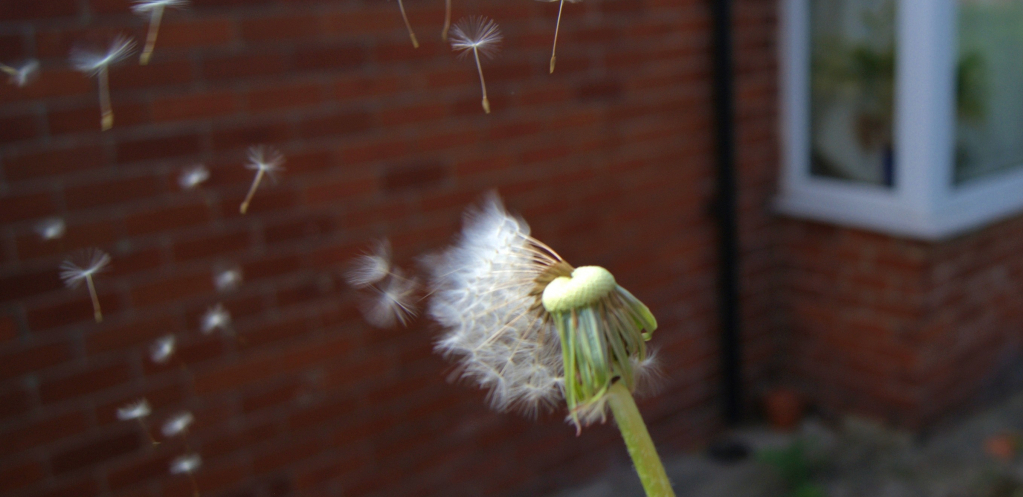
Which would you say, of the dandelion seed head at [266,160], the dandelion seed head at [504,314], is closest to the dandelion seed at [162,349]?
the dandelion seed head at [266,160]

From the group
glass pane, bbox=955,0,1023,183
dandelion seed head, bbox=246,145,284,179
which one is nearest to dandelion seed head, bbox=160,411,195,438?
dandelion seed head, bbox=246,145,284,179

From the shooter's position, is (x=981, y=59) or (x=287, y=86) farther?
(x=981, y=59)

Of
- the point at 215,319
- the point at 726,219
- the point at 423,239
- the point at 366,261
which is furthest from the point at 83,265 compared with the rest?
the point at 726,219

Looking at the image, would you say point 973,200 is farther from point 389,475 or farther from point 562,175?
point 389,475

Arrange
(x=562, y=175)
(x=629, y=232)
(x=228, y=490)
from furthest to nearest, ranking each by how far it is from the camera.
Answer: (x=629, y=232)
(x=562, y=175)
(x=228, y=490)

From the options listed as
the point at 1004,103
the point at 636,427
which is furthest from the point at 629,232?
the point at 636,427

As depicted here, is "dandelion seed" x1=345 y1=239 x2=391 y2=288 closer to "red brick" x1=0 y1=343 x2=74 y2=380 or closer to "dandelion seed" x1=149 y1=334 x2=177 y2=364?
"dandelion seed" x1=149 y1=334 x2=177 y2=364

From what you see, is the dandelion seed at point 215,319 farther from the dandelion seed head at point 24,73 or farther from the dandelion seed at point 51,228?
the dandelion seed head at point 24,73
